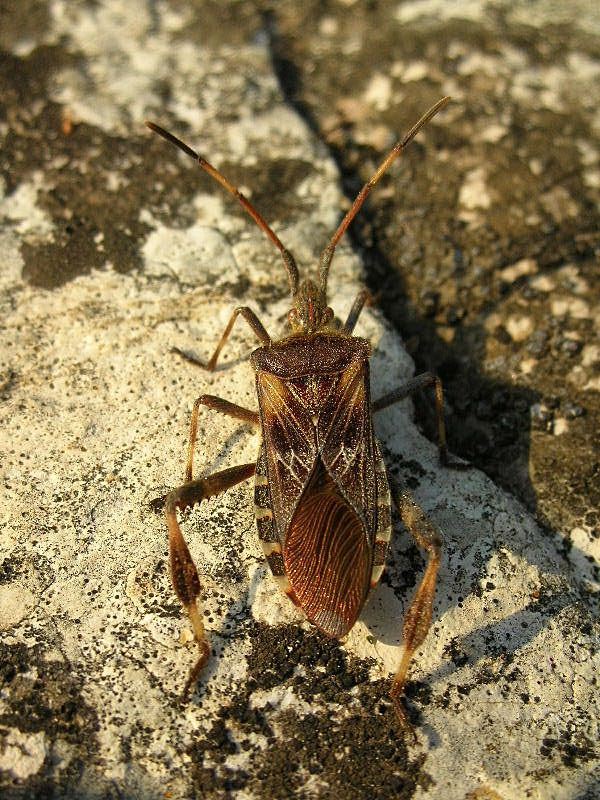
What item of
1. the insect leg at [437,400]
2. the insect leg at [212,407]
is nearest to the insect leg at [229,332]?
the insect leg at [212,407]

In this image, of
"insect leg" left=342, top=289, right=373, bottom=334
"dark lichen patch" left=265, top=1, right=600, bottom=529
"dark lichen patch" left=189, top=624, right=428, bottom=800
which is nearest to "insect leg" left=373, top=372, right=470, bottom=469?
"dark lichen patch" left=265, top=1, right=600, bottom=529

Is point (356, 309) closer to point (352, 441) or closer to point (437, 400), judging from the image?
point (437, 400)

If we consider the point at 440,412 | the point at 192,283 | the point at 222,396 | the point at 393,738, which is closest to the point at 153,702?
the point at 393,738

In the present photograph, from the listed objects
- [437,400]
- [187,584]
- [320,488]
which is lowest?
[187,584]

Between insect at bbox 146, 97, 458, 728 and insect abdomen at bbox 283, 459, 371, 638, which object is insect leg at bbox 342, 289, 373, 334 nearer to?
insect at bbox 146, 97, 458, 728

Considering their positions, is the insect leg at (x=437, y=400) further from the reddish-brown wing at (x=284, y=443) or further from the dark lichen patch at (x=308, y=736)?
the dark lichen patch at (x=308, y=736)

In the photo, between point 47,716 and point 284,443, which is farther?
point 284,443

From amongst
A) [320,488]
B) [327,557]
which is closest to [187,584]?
[327,557]
